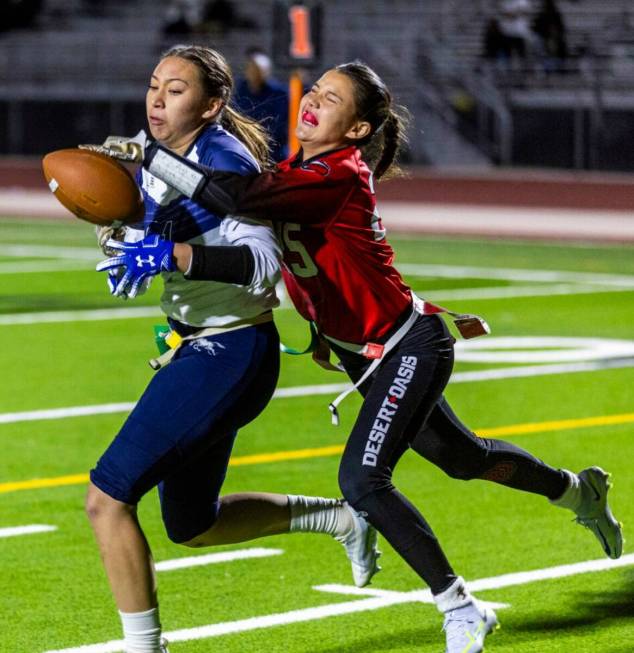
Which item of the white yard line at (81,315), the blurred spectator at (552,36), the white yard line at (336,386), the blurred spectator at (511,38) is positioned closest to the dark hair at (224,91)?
the white yard line at (336,386)

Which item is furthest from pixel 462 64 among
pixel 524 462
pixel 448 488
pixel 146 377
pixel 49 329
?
pixel 524 462

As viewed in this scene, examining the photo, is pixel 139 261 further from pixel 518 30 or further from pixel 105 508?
pixel 518 30

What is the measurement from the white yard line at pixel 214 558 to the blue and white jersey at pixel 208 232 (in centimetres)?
174

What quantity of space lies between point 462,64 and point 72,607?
87.3 ft

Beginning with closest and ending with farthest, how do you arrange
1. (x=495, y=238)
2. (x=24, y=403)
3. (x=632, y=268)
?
(x=24, y=403) → (x=632, y=268) → (x=495, y=238)

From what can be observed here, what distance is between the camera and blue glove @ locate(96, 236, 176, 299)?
472 centimetres

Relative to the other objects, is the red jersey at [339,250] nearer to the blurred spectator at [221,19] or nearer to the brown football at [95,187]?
the brown football at [95,187]

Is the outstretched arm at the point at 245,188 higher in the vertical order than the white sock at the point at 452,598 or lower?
higher

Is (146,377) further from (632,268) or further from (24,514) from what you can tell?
(632,268)

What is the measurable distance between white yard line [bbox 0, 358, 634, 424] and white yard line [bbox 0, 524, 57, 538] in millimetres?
2364

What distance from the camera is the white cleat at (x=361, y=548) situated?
5.72 metres

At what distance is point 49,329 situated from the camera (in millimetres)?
13273

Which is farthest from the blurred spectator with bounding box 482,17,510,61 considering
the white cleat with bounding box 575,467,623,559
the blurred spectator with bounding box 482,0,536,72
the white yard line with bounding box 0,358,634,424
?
the white cleat with bounding box 575,467,623,559

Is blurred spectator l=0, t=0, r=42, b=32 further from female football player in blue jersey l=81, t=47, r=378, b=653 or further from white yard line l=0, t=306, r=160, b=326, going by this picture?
female football player in blue jersey l=81, t=47, r=378, b=653
